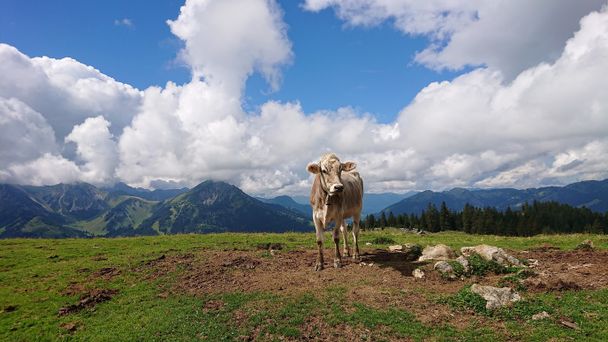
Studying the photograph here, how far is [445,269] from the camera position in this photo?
14703 mm

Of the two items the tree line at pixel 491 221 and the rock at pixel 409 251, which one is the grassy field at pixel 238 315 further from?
the tree line at pixel 491 221

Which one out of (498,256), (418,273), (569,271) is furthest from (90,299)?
(569,271)

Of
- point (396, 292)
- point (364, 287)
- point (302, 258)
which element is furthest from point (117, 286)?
point (396, 292)

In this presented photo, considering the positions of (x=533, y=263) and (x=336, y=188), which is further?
(x=533, y=263)

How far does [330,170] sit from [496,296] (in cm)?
751

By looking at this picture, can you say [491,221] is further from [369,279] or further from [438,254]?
[369,279]

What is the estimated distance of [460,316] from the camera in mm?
10758

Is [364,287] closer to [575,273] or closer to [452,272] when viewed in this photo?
[452,272]

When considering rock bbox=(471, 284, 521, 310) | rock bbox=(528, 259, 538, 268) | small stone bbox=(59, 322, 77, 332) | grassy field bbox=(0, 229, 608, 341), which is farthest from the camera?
rock bbox=(528, 259, 538, 268)

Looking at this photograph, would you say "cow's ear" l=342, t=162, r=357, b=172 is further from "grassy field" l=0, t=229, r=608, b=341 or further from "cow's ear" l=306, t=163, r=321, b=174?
"grassy field" l=0, t=229, r=608, b=341

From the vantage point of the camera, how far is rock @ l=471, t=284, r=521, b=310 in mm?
11016

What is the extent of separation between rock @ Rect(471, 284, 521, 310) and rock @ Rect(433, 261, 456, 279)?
2375mm

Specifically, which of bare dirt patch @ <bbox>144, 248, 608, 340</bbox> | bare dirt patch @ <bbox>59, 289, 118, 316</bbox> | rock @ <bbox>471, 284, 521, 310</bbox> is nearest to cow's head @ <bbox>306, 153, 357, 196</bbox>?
bare dirt patch @ <bbox>144, 248, 608, 340</bbox>

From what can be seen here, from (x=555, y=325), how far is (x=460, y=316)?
7.94ft
